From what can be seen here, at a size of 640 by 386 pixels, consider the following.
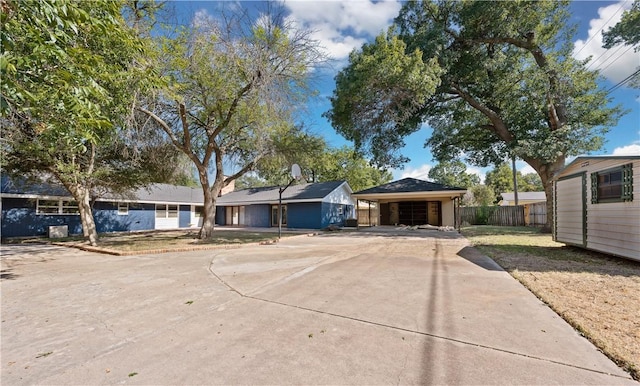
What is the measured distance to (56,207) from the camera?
1656 cm

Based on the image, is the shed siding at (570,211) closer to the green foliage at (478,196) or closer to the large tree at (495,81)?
the large tree at (495,81)

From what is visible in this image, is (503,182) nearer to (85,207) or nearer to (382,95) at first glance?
(382,95)

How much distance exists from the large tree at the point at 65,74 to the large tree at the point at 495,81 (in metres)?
9.53

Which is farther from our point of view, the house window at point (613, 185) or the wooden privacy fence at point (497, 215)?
the wooden privacy fence at point (497, 215)

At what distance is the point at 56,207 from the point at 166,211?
6834 millimetres

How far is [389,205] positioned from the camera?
2398cm

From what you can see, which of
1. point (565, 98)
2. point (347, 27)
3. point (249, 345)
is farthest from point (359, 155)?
point (249, 345)

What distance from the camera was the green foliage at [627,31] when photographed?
12.3m

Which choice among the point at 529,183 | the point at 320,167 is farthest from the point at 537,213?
the point at 529,183

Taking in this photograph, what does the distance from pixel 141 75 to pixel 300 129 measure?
27.0ft

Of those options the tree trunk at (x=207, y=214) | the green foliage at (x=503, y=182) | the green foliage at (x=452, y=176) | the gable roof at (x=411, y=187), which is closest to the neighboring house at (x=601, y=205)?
the gable roof at (x=411, y=187)

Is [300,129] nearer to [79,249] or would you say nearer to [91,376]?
[79,249]

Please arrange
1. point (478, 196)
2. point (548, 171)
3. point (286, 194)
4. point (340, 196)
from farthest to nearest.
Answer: point (478, 196)
point (340, 196)
point (286, 194)
point (548, 171)

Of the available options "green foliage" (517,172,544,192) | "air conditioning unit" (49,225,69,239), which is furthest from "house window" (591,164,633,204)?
"green foliage" (517,172,544,192)
